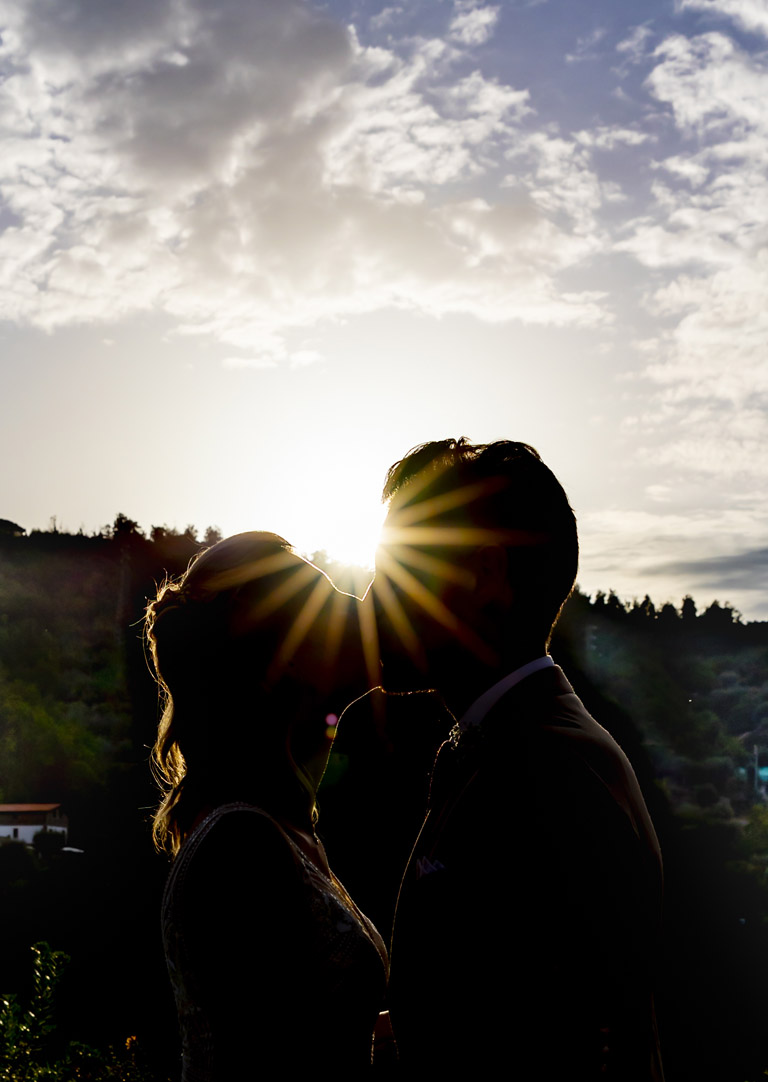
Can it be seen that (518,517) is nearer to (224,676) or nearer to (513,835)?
(513,835)

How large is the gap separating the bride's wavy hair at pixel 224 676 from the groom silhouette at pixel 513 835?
21.9 inches

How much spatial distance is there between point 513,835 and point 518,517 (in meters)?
0.87

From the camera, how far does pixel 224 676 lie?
267cm

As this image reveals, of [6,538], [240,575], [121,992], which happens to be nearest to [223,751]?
[240,575]

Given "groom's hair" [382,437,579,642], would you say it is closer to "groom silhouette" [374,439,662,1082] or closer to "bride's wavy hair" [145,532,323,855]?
"groom silhouette" [374,439,662,1082]

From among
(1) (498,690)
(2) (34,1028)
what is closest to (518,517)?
(1) (498,690)

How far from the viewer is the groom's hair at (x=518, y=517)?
2312mm

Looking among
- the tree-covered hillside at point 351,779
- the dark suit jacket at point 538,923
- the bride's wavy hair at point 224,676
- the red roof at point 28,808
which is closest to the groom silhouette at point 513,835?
the dark suit jacket at point 538,923

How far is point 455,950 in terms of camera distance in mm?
1889

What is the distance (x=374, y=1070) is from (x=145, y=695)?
80.5ft

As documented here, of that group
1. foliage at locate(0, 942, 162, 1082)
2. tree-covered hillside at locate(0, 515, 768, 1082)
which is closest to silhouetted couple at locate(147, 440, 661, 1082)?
tree-covered hillside at locate(0, 515, 768, 1082)

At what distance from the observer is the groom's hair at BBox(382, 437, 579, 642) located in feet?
7.59

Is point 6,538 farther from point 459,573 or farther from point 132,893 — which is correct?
point 459,573

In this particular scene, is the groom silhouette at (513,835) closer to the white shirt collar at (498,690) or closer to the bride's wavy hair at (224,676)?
the white shirt collar at (498,690)
